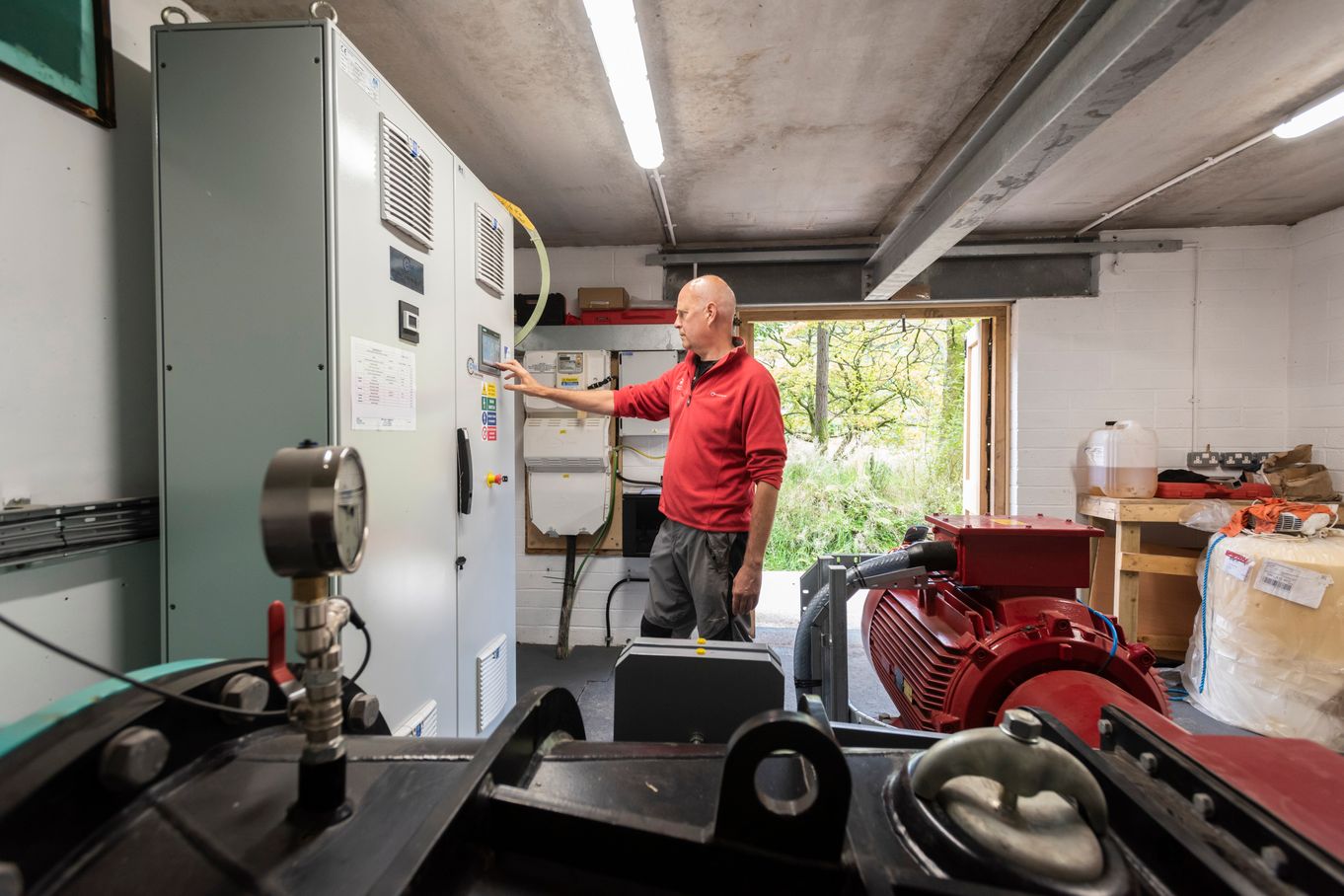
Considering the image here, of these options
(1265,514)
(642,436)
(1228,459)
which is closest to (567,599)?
(642,436)

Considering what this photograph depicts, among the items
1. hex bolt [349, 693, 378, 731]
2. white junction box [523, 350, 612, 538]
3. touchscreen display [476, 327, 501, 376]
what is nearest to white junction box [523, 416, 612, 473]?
white junction box [523, 350, 612, 538]

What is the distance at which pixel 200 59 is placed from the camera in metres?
1.21

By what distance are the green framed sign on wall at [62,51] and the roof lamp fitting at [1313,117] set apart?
3.87 metres

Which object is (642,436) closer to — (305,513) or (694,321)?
(694,321)

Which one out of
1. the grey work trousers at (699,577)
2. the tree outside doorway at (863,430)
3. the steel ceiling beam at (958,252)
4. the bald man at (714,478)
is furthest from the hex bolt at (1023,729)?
the tree outside doorway at (863,430)

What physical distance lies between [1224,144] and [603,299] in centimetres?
309

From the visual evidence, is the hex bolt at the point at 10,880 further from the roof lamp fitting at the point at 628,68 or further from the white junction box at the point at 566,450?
the white junction box at the point at 566,450

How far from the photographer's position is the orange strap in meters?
2.31

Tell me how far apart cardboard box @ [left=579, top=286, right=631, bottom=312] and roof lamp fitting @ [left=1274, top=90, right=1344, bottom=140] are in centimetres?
305

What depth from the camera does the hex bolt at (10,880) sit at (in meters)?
0.34

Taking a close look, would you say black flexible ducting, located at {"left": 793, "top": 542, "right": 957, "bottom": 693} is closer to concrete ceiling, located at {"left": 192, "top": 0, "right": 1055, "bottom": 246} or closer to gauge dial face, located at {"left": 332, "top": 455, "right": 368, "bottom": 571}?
gauge dial face, located at {"left": 332, "top": 455, "right": 368, "bottom": 571}

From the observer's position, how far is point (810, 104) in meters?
2.14

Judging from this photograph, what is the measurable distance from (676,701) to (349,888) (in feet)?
1.69

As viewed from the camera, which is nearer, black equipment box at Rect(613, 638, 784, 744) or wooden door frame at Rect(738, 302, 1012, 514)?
black equipment box at Rect(613, 638, 784, 744)
